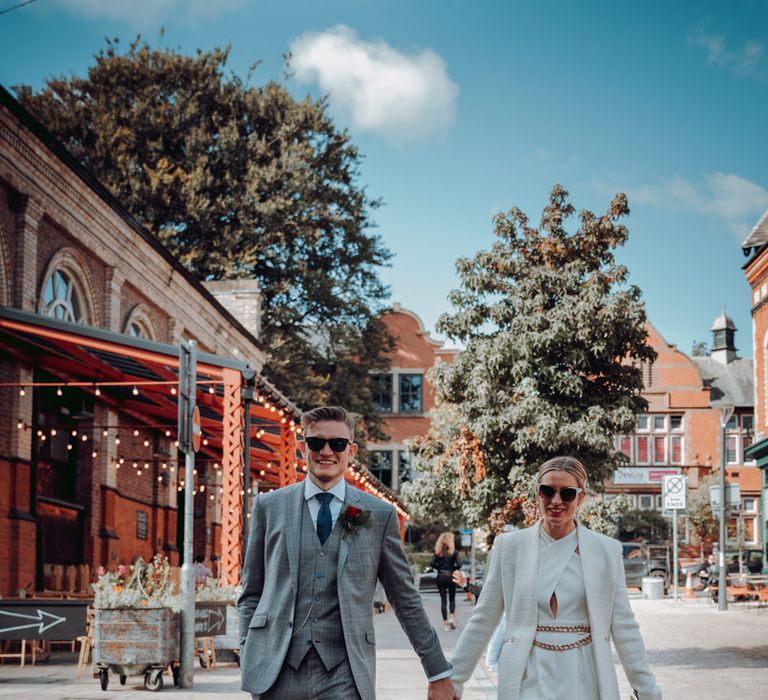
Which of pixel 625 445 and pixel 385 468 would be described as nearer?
pixel 385 468

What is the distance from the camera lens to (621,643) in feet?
15.7

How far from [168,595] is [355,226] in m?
30.5

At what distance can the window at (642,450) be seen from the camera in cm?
6256

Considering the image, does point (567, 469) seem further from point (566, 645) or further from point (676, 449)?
point (676, 449)

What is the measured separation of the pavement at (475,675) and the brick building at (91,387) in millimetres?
2442

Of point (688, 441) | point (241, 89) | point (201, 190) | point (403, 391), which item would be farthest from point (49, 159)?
point (688, 441)

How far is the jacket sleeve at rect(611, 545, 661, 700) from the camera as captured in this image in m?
4.68

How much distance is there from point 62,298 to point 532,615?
660 inches

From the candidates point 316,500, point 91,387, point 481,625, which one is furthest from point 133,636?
point 91,387

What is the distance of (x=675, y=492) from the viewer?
3034cm

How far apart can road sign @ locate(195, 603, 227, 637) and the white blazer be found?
30.1 feet

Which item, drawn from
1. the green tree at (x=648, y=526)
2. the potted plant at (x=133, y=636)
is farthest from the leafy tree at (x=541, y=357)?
the green tree at (x=648, y=526)

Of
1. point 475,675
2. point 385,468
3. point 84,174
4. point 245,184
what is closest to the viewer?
point 475,675

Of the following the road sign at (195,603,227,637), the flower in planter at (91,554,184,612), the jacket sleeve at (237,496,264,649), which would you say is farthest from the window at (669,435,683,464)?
the jacket sleeve at (237,496,264,649)
